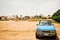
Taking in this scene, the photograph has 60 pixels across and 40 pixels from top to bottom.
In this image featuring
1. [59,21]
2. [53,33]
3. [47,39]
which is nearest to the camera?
[53,33]

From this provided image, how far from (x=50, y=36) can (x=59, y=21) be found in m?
32.6

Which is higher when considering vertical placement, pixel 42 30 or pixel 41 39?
pixel 42 30

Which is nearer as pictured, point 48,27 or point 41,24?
point 48,27

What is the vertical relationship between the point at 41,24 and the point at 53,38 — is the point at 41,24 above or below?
above

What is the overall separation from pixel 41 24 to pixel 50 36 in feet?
6.78

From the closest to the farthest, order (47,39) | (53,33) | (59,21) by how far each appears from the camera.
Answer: (53,33) → (47,39) → (59,21)

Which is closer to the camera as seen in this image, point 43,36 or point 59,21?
point 43,36

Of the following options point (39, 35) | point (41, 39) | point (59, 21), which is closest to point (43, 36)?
point (39, 35)

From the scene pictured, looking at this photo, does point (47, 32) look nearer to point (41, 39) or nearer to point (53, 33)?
point (53, 33)

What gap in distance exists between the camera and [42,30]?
14.0 meters

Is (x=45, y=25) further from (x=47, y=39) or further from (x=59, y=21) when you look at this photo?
(x=59, y=21)

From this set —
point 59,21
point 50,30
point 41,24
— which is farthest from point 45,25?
point 59,21

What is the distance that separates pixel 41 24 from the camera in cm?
1554

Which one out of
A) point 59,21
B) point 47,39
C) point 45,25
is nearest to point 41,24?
point 45,25
